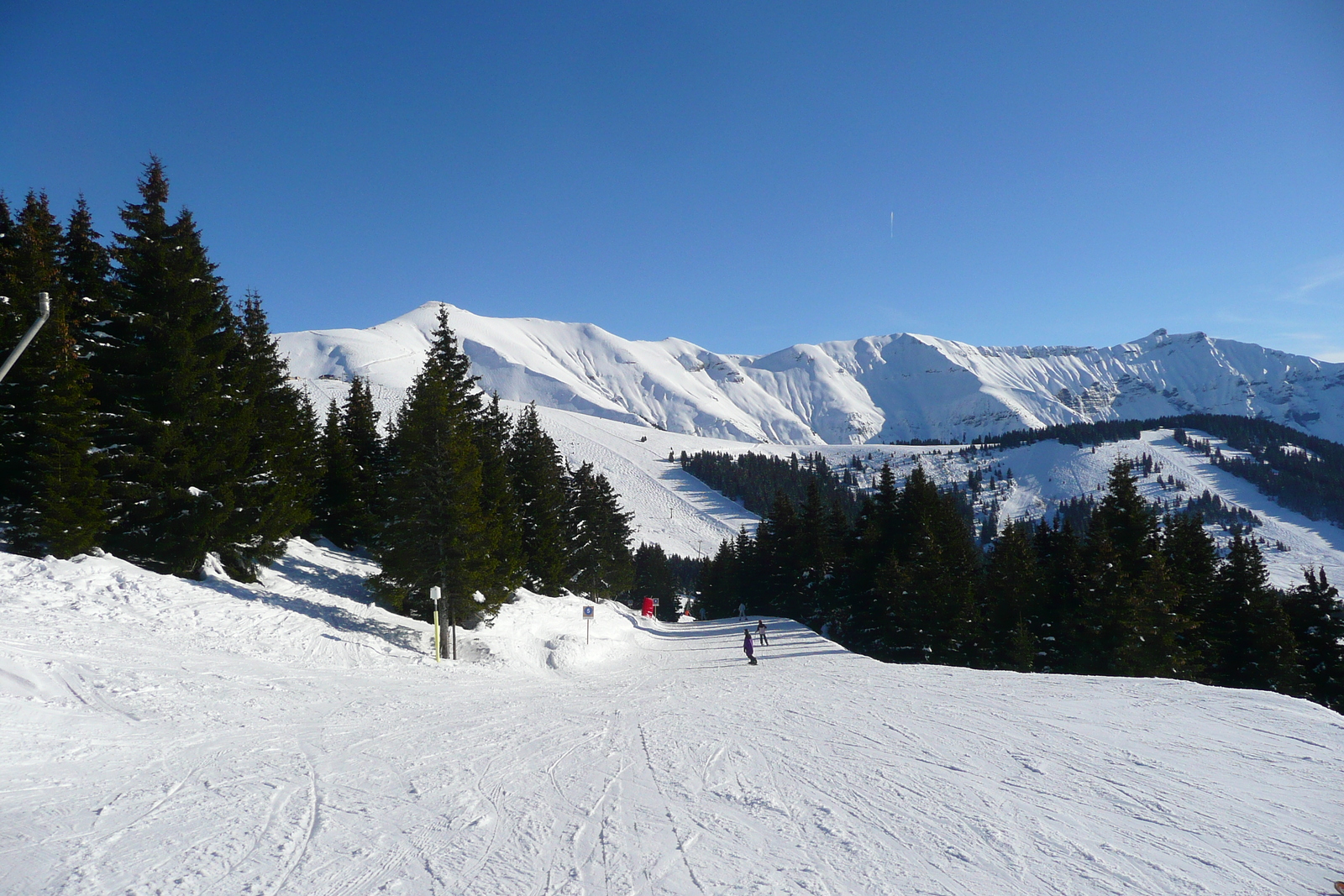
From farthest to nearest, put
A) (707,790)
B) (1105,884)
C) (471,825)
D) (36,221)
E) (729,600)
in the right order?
(729,600) < (36,221) < (707,790) < (471,825) < (1105,884)

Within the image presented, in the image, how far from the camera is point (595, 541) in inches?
1848

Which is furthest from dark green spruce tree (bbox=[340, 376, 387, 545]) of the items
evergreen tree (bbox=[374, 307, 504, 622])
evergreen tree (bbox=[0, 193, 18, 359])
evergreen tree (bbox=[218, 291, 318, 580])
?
evergreen tree (bbox=[0, 193, 18, 359])

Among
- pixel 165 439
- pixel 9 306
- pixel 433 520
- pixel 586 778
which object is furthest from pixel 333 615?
pixel 586 778

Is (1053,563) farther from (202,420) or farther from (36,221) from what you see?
(36,221)

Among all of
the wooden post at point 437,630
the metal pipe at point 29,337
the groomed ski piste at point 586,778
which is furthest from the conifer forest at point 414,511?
the metal pipe at point 29,337

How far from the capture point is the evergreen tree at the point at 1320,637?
30.9 m

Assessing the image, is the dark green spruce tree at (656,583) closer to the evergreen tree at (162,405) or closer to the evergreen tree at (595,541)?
the evergreen tree at (595,541)

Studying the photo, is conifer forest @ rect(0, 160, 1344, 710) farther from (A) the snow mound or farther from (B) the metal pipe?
(B) the metal pipe

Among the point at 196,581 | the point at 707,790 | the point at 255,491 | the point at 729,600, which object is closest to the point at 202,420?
the point at 255,491

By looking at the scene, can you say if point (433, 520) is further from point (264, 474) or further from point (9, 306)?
point (9, 306)

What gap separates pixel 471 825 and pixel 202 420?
17652mm

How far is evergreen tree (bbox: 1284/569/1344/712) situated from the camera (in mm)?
30891

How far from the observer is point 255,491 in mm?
20953

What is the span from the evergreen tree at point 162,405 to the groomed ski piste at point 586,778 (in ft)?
6.60
